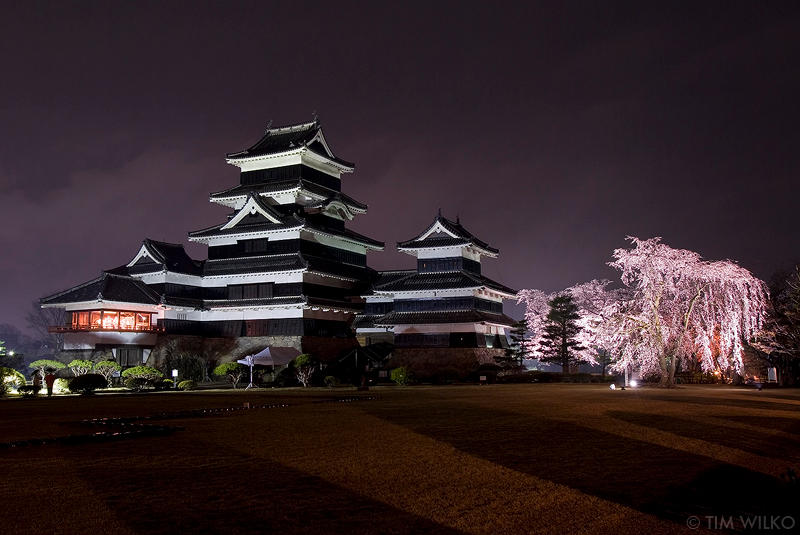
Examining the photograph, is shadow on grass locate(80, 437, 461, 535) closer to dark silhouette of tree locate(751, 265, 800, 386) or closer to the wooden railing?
dark silhouette of tree locate(751, 265, 800, 386)

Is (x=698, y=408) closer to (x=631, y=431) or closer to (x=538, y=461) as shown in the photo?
(x=631, y=431)

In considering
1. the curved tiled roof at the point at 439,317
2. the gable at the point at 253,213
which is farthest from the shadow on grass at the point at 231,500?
the gable at the point at 253,213

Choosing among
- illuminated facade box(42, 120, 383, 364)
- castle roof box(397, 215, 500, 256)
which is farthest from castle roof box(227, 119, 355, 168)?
castle roof box(397, 215, 500, 256)

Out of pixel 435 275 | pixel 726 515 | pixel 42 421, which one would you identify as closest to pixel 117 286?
pixel 435 275

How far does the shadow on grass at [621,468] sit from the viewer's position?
9047 millimetres

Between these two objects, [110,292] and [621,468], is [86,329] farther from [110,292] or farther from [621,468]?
[621,468]

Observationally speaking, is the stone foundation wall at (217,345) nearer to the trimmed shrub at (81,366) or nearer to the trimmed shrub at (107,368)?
the trimmed shrub at (107,368)

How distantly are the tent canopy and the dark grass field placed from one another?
28.3m

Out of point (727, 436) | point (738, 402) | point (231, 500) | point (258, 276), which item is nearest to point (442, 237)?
point (258, 276)

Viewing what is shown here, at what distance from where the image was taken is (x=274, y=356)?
49.1 metres

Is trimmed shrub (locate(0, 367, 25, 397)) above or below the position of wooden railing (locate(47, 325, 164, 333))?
below

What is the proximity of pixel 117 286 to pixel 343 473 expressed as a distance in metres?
46.3

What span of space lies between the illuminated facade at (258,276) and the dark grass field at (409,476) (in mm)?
33465

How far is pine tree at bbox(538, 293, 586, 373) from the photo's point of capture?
54.1 metres
